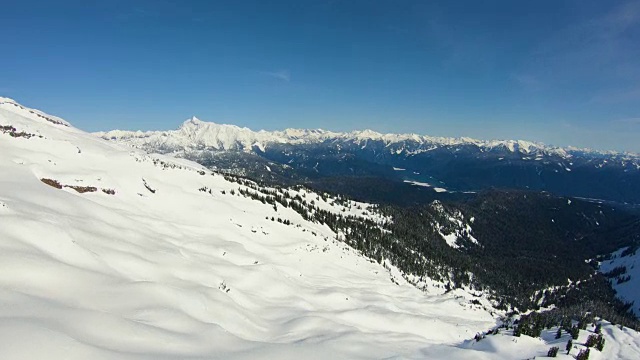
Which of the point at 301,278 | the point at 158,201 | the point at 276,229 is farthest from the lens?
the point at 276,229

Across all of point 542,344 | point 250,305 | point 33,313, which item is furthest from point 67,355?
point 542,344

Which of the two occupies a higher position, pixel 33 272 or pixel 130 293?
pixel 33 272

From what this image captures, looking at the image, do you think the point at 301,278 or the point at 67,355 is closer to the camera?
the point at 67,355

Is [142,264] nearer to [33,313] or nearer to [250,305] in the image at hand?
→ [250,305]

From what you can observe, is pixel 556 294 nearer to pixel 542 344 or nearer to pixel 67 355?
pixel 542 344

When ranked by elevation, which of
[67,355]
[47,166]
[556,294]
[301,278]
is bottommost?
[556,294]

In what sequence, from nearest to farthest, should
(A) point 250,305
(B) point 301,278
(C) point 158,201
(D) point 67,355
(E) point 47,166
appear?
(D) point 67,355 → (A) point 250,305 → (B) point 301,278 → (E) point 47,166 → (C) point 158,201
